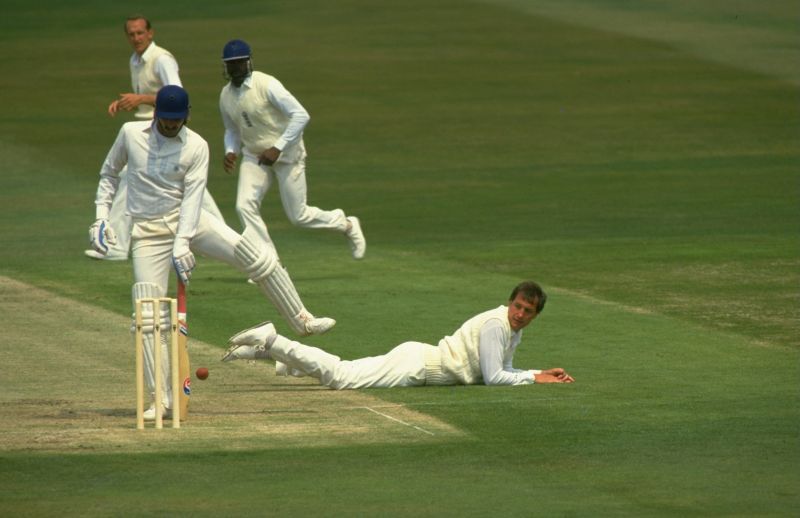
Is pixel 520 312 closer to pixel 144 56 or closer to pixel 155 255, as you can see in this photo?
pixel 155 255

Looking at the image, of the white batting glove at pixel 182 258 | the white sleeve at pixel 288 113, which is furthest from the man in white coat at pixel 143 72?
the white batting glove at pixel 182 258

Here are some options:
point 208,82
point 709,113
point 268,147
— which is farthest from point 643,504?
point 208,82

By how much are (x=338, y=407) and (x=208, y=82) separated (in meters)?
21.8

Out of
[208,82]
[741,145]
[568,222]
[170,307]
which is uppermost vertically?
[208,82]

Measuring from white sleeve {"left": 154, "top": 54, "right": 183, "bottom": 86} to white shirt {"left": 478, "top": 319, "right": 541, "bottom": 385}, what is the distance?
5617 mm

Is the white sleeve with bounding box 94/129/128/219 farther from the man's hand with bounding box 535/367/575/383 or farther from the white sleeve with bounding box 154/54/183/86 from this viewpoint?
the white sleeve with bounding box 154/54/183/86

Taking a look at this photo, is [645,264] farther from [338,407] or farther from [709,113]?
[709,113]

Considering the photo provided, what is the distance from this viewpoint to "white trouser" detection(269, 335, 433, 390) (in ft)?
34.1

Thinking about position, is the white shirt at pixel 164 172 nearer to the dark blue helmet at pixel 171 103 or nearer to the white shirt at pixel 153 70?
the dark blue helmet at pixel 171 103

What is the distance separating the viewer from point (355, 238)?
51.6 ft

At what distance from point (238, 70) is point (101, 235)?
4711 mm

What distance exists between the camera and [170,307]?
952 cm

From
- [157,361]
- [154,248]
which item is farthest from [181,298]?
[157,361]

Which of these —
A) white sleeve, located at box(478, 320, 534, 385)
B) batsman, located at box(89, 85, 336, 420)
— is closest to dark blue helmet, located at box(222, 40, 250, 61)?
batsman, located at box(89, 85, 336, 420)
